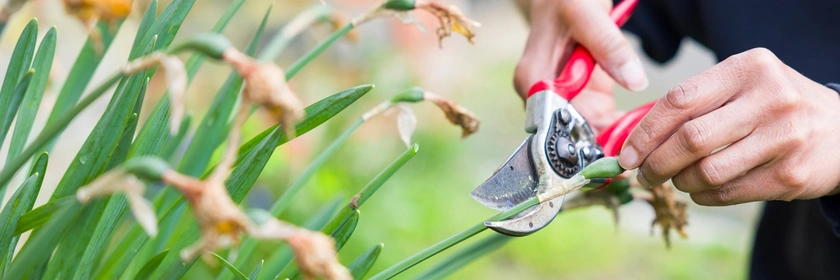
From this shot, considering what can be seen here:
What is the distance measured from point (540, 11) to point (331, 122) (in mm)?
807

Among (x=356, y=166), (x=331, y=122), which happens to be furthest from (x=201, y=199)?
(x=356, y=166)

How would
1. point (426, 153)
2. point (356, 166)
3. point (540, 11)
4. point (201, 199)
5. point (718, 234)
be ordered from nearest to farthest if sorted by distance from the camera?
point (201, 199) → point (540, 11) → point (356, 166) → point (426, 153) → point (718, 234)

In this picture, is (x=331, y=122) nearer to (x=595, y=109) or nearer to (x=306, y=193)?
(x=306, y=193)

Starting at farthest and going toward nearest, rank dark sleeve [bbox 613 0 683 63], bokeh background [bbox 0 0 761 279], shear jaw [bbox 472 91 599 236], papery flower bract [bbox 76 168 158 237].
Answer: bokeh background [bbox 0 0 761 279] < dark sleeve [bbox 613 0 683 63] < shear jaw [bbox 472 91 599 236] < papery flower bract [bbox 76 168 158 237]

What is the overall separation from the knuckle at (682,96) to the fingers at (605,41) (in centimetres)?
20

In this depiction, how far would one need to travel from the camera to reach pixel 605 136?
0.78 meters

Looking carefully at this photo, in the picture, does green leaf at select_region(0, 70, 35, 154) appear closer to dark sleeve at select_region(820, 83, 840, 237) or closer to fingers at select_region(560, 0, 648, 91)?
fingers at select_region(560, 0, 648, 91)

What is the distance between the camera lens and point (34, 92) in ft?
1.64

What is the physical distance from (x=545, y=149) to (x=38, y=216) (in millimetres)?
416

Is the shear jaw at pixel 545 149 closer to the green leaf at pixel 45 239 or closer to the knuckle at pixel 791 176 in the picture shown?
the knuckle at pixel 791 176

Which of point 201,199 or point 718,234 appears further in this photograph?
point 718,234

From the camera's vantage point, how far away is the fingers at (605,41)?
0.73 m

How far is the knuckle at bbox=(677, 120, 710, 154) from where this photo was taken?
530mm

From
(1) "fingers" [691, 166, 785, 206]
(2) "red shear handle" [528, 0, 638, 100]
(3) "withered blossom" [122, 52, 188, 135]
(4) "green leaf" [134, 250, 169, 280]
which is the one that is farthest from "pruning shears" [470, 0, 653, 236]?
(3) "withered blossom" [122, 52, 188, 135]
